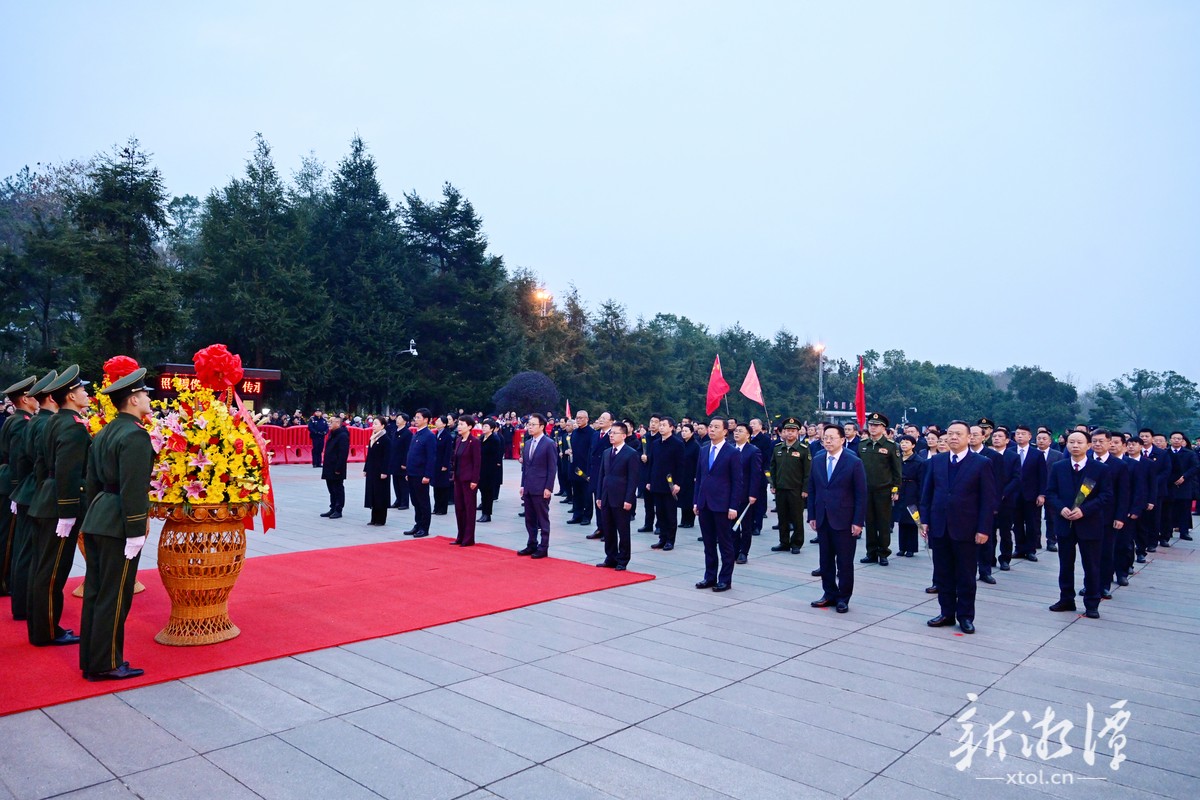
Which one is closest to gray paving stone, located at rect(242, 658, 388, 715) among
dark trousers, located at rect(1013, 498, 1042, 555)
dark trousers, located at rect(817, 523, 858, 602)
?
dark trousers, located at rect(817, 523, 858, 602)

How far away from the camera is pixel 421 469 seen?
38.2ft

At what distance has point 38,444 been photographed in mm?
5602

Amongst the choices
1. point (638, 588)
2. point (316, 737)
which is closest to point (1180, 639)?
point (638, 588)

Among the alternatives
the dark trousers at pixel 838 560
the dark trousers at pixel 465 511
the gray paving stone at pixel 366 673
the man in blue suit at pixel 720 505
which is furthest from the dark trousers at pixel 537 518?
the gray paving stone at pixel 366 673

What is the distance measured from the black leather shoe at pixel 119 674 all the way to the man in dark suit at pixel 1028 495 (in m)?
9.42

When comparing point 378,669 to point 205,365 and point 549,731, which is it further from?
point 205,365

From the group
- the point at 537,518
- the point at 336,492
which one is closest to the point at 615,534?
the point at 537,518

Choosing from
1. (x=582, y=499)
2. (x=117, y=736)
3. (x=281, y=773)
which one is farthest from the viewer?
(x=582, y=499)

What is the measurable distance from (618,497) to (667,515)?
2.04 metres

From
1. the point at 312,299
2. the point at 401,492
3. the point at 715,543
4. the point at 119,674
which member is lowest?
the point at 119,674

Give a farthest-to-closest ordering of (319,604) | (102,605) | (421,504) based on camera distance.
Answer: (421,504) < (319,604) < (102,605)

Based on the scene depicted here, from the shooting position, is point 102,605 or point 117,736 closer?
point 117,736

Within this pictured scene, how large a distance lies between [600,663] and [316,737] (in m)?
2.04

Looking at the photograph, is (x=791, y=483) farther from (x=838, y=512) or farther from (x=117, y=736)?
(x=117, y=736)
